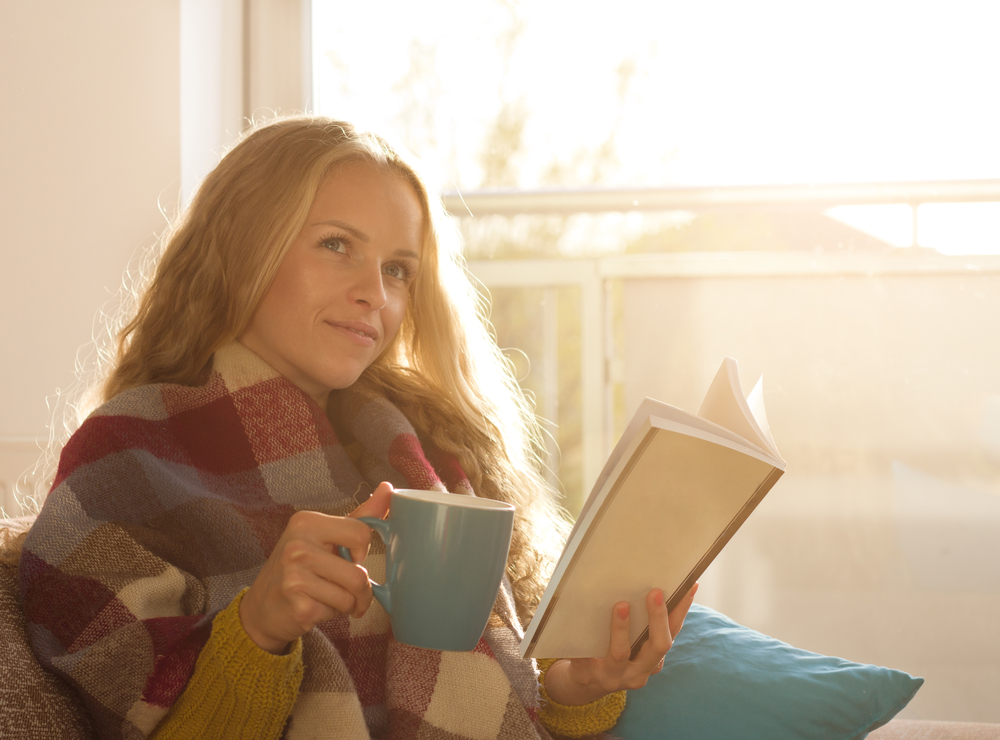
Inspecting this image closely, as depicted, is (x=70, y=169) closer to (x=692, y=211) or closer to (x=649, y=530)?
(x=692, y=211)

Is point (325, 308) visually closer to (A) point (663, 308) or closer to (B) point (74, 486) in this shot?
(B) point (74, 486)

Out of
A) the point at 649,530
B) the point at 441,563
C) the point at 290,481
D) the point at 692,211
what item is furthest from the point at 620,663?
the point at 692,211

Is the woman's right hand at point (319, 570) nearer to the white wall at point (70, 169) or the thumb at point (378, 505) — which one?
the thumb at point (378, 505)

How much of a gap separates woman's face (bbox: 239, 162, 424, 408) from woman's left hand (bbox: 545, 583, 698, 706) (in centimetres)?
46

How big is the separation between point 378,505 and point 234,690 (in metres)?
0.22

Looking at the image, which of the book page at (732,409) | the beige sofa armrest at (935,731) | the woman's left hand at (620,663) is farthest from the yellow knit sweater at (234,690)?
the beige sofa armrest at (935,731)

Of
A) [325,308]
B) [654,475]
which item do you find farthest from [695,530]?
[325,308]

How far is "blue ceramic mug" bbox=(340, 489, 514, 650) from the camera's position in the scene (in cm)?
56

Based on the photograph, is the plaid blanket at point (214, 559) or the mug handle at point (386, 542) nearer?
the mug handle at point (386, 542)

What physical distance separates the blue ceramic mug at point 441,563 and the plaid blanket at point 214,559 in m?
0.25

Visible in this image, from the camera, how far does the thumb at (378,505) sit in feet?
2.02

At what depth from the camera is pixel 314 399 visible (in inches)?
43.1

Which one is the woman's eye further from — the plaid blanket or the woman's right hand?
the woman's right hand

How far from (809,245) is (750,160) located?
25 centimetres
